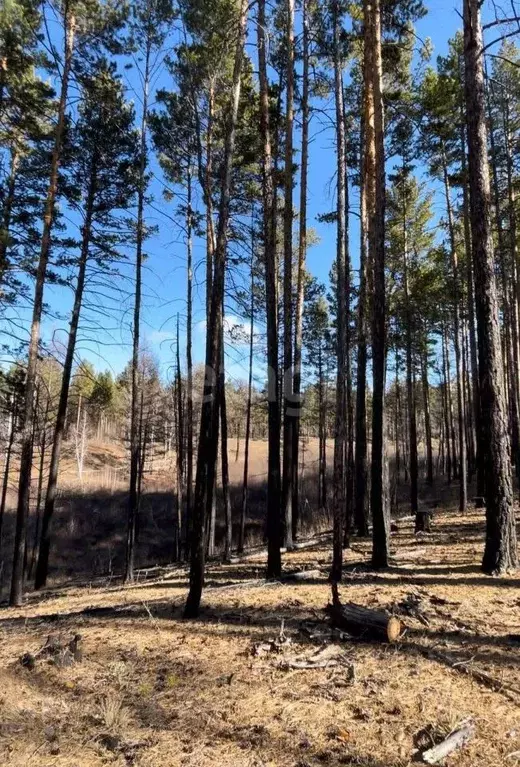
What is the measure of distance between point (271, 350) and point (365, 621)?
433 centimetres

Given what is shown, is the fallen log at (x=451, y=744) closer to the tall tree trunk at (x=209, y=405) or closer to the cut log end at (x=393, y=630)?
the cut log end at (x=393, y=630)

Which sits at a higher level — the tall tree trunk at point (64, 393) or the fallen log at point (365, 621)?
the tall tree trunk at point (64, 393)

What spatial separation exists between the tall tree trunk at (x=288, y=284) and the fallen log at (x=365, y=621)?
200 inches

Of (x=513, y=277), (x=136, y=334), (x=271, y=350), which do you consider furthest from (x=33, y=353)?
(x=513, y=277)

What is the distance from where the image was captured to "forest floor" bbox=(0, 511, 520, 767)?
9.86 ft

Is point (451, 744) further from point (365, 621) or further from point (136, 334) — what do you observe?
point (136, 334)

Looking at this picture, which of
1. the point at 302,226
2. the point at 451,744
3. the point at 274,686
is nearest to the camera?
the point at 451,744

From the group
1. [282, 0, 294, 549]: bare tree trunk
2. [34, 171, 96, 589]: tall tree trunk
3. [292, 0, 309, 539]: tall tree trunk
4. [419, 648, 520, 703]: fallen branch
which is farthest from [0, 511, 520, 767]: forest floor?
[34, 171, 96, 589]: tall tree trunk

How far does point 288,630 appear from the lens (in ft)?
15.4

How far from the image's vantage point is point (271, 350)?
7.66m

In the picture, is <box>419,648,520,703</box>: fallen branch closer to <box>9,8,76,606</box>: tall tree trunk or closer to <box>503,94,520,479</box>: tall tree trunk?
<box>9,8,76,606</box>: tall tree trunk

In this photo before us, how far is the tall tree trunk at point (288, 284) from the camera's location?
885 centimetres

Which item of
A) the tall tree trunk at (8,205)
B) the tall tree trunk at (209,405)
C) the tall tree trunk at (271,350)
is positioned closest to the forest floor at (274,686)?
the tall tree trunk at (209,405)

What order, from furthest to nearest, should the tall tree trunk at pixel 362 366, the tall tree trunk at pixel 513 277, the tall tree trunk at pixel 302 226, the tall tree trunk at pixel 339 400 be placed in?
1. the tall tree trunk at pixel 513 277
2. the tall tree trunk at pixel 362 366
3. the tall tree trunk at pixel 302 226
4. the tall tree trunk at pixel 339 400
